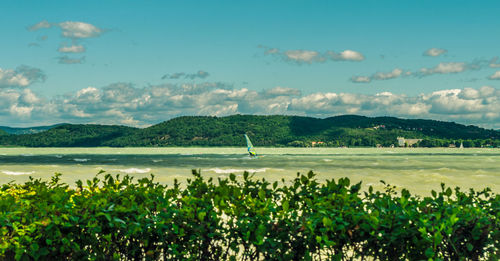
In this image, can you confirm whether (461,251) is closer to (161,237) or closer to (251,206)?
(251,206)

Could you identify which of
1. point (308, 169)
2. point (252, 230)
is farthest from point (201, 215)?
point (308, 169)

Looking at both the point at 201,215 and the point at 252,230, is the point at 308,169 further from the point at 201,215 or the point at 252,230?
the point at 201,215

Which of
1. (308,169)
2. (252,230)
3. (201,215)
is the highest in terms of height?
(201,215)

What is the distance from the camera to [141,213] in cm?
579

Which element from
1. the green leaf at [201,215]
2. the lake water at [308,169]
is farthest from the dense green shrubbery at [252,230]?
the lake water at [308,169]

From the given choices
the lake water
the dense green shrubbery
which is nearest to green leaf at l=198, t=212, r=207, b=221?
the dense green shrubbery

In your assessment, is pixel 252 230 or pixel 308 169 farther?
pixel 308 169

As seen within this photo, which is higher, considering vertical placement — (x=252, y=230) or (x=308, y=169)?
(x=252, y=230)

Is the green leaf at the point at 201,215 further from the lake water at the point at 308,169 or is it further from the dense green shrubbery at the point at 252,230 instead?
the lake water at the point at 308,169

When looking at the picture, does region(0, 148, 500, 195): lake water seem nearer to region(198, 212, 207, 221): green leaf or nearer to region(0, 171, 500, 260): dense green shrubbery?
region(0, 171, 500, 260): dense green shrubbery

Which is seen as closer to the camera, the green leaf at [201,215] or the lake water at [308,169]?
the green leaf at [201,215]

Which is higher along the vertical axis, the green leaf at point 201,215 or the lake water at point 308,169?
the green leaf at point 201,215

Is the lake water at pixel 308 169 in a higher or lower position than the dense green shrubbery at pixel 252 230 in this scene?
lower

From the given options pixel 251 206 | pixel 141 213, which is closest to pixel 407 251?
pixel 251 206
